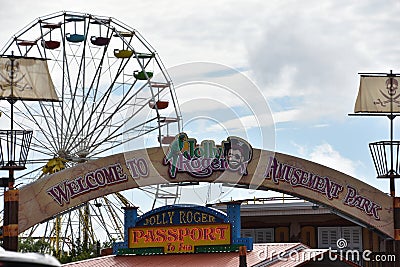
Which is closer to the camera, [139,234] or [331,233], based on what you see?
[139,234]

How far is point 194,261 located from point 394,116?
753 cm

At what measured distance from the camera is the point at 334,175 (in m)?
26.6

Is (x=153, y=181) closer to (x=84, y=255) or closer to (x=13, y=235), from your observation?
(x=13, y=235)

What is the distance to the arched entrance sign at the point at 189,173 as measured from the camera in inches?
1032

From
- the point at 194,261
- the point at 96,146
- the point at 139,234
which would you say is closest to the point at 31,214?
the point at 139,234

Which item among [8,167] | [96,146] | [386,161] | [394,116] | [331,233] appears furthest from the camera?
[96,146]

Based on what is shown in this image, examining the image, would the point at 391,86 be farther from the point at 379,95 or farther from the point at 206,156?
the point at 206,156

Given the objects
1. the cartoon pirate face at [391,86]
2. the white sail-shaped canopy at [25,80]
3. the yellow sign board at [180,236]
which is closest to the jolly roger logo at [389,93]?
the cartoon pirate face at [391,86]

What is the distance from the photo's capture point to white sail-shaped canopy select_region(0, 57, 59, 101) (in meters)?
26.0

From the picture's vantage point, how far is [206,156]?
86.4 ft

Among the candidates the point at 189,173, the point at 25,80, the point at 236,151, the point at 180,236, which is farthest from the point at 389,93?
the point at 25,80

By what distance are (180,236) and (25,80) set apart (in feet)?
19.9

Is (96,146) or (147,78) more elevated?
(147,78)

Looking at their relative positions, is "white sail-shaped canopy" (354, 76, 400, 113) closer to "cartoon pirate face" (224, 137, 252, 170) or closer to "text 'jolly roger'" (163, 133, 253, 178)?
"cartoon pirate face" (224, 137, 252, 170)
